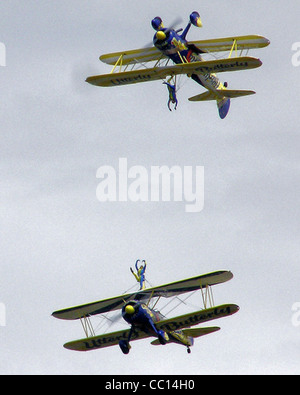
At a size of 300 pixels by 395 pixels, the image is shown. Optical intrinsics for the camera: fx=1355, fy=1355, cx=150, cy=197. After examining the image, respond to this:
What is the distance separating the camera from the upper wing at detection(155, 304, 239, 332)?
5188 cm

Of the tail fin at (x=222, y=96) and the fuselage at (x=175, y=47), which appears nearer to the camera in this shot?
the fuselage at (x=175, y=47)

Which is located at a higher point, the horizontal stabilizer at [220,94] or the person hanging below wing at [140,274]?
the horizontal stabilizer at [220,94]

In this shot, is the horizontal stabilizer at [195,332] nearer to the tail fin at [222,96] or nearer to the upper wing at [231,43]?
the tail fin at [222,96]

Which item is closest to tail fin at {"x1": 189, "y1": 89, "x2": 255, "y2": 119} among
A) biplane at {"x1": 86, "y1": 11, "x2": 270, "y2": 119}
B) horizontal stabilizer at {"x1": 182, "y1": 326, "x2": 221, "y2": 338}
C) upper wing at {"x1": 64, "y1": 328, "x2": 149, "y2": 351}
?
biplane at {"x1": 86, "y1": 11, "x2": 270, "y2": 119}

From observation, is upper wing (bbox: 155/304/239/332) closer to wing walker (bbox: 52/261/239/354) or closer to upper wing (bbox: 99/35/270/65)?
wing walker (bbox: 52/261/239/354)

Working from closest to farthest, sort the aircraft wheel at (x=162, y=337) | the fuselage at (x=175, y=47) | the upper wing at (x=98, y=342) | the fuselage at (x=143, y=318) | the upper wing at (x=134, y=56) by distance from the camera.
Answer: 1. the fuselage at (x=143, y=318)
2. the aircraft wheel at (x=162, y=337)
3. the fuselage at (x=175, y=47)
4. the upper wing at (x=98, y=342)
5. the upper wing at (x=134, y=56)

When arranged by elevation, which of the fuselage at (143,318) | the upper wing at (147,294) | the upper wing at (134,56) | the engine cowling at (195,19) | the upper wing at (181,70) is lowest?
the fuselage at (143,318)

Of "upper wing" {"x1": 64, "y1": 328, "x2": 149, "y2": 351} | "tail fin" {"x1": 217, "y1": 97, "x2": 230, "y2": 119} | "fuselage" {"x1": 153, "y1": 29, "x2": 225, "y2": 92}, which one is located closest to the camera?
"fuselage" {"x1": 153, "y1": 29, "x2": 225, "y2": 92}

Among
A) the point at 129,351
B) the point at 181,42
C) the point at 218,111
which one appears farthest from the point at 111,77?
the point at 129,351

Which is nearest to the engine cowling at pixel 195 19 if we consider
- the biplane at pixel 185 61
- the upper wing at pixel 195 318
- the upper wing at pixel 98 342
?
the biplane at pixel 185 61

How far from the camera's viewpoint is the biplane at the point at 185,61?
53.9 m

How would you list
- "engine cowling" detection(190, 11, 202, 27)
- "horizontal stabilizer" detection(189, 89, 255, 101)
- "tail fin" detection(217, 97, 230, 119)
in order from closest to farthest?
"engine cowling" detection(190, 11, 202, 27), "horizontal stabilizer" detection(189, 89, 255, 101), "tail fin" detection(217, 97, 230, 119)

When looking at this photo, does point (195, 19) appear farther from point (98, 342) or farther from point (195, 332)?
point (98, 342)
